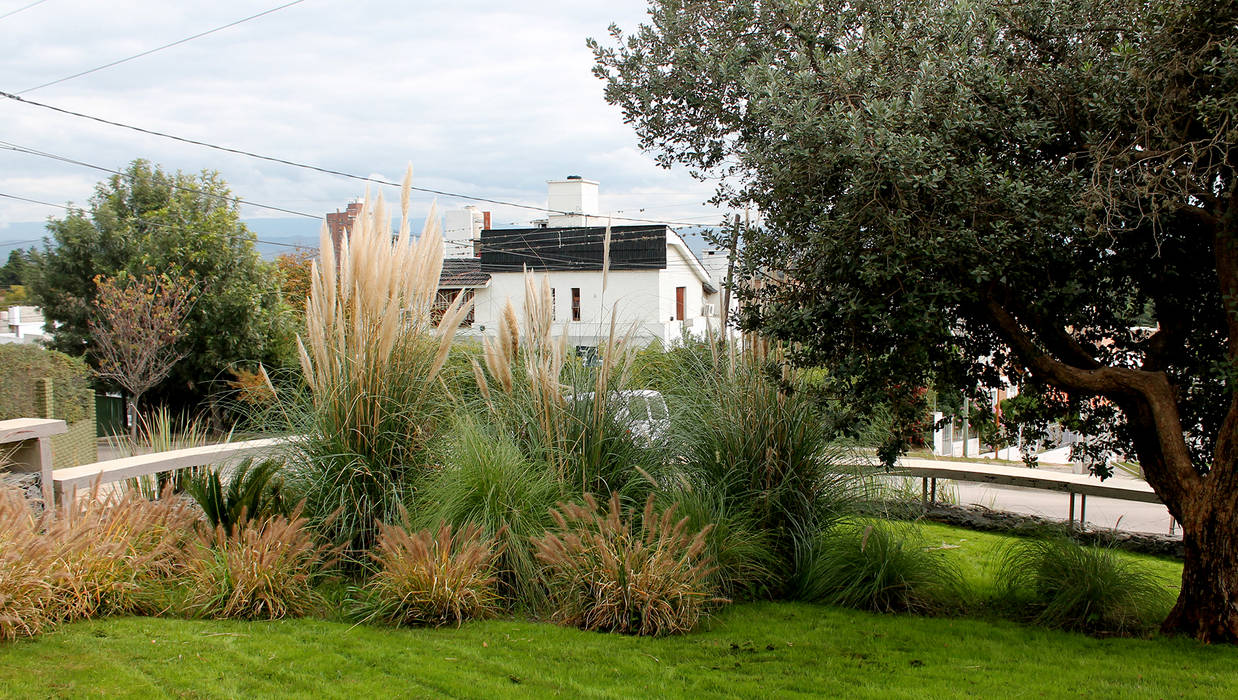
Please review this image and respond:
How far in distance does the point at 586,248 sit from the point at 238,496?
25.4 m

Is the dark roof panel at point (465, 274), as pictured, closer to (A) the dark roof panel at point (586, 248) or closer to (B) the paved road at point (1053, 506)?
(A) the dark roof panel at point (586, 248)

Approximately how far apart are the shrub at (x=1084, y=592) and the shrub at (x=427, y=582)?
3482 mm

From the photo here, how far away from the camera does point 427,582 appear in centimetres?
469

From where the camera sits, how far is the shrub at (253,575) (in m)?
4.66

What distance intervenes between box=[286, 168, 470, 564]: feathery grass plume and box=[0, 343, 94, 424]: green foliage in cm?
930

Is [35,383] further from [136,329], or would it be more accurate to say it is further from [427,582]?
[427,582]

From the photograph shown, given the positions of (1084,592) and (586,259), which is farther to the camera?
(586,259)

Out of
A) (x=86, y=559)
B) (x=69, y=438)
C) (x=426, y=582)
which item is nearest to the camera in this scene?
(x=86, y=559)

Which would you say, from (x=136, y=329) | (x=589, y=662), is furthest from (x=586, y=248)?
(x=589, y=662)

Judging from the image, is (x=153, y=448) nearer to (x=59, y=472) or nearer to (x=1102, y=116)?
(x=59, y=472)

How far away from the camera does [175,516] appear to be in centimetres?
541

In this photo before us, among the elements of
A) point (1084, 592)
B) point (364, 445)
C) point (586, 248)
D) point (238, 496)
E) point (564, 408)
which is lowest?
point (1084, 592)

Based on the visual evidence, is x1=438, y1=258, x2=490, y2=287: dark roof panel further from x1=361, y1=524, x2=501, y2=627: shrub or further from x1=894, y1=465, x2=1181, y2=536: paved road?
x1=361, y1=524, x2=501, y2=627: shrub

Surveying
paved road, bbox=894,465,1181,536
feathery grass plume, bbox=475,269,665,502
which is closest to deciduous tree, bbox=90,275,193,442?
feathery grass plume, bbox=475,269,665,502
